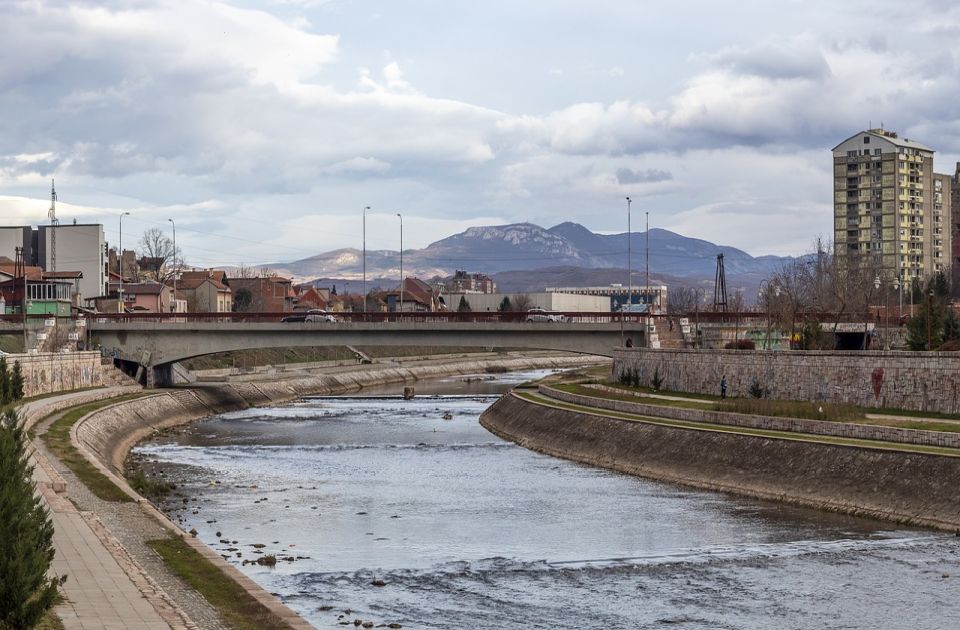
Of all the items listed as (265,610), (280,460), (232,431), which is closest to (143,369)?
(232,431)

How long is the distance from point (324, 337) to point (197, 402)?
501 inches

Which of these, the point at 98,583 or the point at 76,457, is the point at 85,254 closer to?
the point at 76,457

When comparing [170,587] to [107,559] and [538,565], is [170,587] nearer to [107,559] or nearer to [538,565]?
[107,559]

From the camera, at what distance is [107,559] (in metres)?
32.0

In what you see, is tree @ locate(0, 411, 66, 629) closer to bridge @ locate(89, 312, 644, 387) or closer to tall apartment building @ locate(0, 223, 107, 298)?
bridge @ locate(89, 312, 644, 387)

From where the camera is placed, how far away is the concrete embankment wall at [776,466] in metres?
45.4

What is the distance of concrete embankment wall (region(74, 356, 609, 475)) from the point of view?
73.4 m

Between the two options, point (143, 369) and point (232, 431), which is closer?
point (232, 431)

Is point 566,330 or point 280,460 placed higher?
point 566,330

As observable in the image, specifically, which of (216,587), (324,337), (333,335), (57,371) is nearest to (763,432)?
(216,587)

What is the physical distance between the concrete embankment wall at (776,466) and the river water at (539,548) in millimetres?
1287

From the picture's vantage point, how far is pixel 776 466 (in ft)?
178

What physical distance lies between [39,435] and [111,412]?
19.2 meters

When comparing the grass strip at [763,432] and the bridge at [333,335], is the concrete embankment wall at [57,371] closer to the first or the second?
the bridge at [333,335]
